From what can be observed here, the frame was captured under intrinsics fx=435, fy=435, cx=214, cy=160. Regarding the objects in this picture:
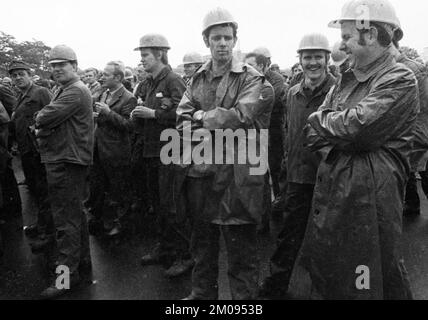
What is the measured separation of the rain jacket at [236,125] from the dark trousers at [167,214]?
3.54ft

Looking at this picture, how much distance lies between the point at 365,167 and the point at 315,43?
1.53m

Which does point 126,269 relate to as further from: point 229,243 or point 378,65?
point 378,65

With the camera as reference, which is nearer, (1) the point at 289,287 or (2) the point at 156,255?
(1) the point at 289,287

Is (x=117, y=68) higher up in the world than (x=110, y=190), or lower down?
higher up

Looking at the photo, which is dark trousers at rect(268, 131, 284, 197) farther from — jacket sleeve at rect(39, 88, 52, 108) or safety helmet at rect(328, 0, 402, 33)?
safety helmet at rect(328, 0, 402, 33)

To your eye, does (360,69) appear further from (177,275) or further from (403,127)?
(177,275)

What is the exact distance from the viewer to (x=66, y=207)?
4.00 m

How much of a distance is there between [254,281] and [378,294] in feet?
3.07

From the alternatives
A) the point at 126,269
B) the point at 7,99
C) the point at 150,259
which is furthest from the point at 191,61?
the point at 126,269
